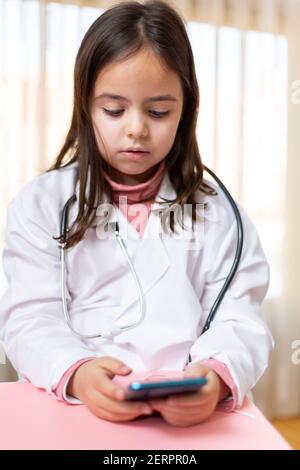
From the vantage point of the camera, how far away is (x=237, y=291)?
1002 mm

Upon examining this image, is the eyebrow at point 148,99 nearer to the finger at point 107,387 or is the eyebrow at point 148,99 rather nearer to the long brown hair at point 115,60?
the long brown hair at point 115,60

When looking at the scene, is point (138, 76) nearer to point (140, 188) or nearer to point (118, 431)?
point (140, 188)

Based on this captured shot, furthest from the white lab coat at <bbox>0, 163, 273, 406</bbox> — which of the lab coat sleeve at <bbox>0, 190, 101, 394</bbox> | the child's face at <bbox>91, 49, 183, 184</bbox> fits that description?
the child's face at <bbox>91, 49, 183, 184</bbox>

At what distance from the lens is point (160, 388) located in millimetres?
633

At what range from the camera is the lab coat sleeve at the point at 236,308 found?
2.89ft

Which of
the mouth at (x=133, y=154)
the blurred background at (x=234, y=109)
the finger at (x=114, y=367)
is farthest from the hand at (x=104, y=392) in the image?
the blurred background at (x=234, y=109)

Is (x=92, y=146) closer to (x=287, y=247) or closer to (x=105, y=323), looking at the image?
(x=105, y=323)

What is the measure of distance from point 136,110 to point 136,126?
27mm

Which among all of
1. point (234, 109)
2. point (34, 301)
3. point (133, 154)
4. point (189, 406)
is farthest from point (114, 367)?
point (234, 109)

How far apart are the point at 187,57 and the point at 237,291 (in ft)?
1.35

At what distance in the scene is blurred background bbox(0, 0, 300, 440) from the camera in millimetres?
2000

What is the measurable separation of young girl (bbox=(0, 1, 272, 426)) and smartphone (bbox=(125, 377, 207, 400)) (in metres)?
0.19

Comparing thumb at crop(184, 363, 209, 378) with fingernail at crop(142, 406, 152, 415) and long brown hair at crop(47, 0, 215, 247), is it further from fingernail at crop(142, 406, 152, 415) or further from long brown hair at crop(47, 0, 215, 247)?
long brown hair at crop(47, 0, 215, 247)
